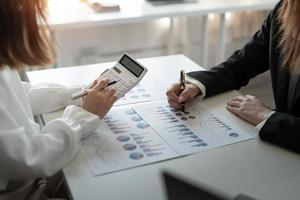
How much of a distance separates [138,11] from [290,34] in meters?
1.01

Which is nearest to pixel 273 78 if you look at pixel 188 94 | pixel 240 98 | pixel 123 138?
pixel 240 98

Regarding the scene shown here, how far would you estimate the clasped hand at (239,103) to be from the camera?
45.2 inches

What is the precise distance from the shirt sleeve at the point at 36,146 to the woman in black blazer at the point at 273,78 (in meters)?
0.35

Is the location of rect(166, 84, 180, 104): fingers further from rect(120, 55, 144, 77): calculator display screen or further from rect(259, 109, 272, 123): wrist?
rect(259, 109, 272, 123): wrist

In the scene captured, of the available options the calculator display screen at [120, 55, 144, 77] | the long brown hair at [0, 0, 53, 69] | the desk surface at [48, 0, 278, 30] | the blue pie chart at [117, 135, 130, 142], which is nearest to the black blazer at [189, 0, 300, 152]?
the calculator display screen at [120, 55, 144, 77]

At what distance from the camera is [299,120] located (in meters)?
1.06

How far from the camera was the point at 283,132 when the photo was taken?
104 centimetres

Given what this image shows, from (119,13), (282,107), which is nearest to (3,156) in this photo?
(282,107)

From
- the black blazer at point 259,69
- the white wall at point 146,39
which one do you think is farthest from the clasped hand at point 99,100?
the white wall at point 146,39

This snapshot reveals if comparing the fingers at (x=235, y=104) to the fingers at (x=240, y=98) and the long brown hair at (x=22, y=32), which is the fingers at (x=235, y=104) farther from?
the long brown hair at (x=22, y=32)

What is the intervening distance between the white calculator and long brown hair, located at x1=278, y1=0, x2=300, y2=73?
0.41 meters

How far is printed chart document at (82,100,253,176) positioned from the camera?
38.6 inches

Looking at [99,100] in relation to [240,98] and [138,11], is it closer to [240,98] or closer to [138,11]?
[240,98]

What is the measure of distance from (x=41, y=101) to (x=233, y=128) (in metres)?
0.53
